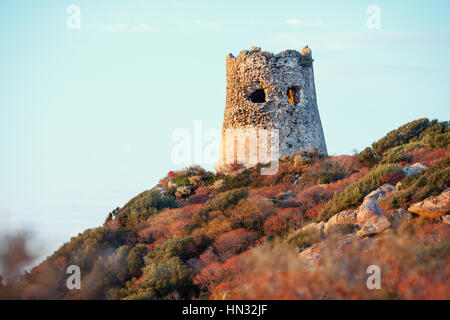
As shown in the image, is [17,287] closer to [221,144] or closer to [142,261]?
[142,261]

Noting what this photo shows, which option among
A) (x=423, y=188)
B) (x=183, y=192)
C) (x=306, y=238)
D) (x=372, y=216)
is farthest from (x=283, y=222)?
(x=183, y=192)

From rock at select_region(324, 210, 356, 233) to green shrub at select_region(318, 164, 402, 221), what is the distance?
0.61m

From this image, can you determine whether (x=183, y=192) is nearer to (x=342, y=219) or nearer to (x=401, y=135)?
(x=342, y=219)

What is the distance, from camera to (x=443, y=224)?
853cm

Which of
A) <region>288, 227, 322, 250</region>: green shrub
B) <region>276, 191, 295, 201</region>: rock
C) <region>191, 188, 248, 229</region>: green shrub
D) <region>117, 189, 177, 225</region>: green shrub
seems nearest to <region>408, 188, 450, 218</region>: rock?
<region>288, 227, 322, 250</region>: green shrub

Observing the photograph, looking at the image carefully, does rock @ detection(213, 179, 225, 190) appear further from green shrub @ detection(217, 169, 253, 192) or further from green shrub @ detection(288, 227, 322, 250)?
green shrub @ detection(288, 227, 322, 250)

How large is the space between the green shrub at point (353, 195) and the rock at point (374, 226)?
188cm

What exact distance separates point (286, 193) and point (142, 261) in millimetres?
6156

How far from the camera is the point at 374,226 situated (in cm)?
896

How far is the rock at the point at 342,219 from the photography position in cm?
998

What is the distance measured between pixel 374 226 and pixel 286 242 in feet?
6.23

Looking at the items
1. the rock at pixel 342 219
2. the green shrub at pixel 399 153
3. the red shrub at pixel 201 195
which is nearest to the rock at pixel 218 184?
the red shrub at pixel 201 195
